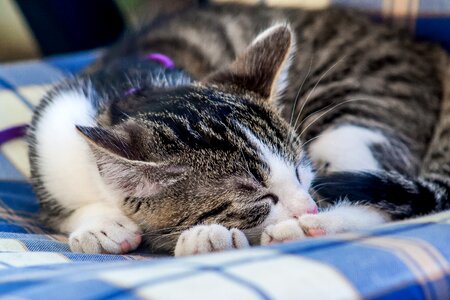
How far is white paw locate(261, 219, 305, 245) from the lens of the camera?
0.99m

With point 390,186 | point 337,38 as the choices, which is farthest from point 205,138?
point 337,38

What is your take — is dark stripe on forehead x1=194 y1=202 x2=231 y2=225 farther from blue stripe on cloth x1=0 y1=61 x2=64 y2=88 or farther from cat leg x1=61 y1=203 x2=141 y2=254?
blue stripe on cloth x1=0 y1=61 x2=64 y2=88

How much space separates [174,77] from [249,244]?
552 mm

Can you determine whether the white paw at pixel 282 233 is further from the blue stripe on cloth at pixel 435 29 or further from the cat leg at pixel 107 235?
the blue stripe on cloth at pixel 435 29

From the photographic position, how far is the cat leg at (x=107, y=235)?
1.10 metres

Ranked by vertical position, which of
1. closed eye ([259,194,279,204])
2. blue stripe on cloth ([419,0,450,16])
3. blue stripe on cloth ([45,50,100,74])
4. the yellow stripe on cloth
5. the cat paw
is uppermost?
blue stripe on cloth ([45,50,100,74])

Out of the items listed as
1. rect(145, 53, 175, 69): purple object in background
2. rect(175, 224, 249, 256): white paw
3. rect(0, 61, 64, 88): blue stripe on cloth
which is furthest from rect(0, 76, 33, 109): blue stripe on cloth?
rect(175, 224, 249, 256): white paw

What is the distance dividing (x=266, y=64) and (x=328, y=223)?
0.37 meters

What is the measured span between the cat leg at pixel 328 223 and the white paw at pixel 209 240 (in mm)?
47

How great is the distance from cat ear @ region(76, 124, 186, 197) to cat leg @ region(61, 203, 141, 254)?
68mm

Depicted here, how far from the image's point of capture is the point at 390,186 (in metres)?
1.18

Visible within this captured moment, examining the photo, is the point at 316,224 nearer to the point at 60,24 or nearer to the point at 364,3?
the point at 364,3

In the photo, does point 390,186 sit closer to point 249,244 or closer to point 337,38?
point 249,244

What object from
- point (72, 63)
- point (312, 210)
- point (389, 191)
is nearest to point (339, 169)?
point (389, 191)
